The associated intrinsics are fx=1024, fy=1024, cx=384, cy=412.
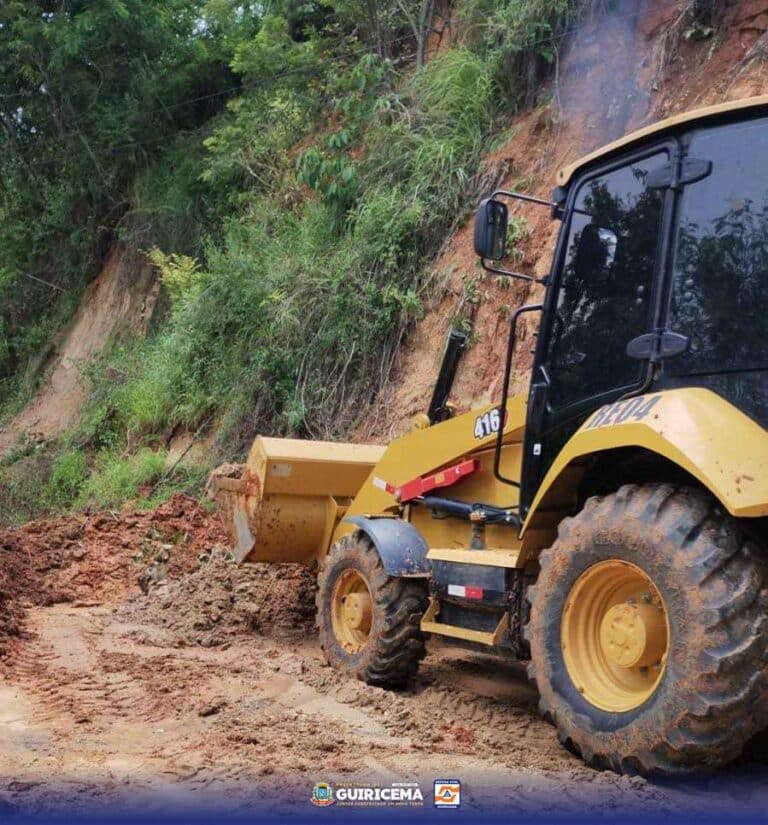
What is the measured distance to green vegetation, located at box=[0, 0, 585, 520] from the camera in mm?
11883

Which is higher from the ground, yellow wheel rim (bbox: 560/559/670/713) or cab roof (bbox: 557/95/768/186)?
cab roof (bbox: 557/95/768/186)

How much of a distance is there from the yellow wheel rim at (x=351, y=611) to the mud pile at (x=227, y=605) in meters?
1.22

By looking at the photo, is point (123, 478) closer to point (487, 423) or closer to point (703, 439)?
point (487, 423)

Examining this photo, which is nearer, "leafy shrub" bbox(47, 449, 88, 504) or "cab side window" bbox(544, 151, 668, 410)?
"cab side window" bbox(544, 151, 668, 410)

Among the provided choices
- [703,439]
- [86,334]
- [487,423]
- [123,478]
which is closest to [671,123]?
[703,439]

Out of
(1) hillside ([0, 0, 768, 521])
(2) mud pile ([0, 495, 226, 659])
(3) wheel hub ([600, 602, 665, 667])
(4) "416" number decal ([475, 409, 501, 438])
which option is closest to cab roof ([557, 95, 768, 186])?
(4) "416" number decal ([475, 409, 501, 438])

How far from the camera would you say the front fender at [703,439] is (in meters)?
3.61

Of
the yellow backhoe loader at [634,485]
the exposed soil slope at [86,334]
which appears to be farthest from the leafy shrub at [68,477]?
the yellow backhoe loader at [634,485]

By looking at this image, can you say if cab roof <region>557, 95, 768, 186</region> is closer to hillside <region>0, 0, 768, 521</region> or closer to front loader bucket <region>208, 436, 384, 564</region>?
front loader bucket <region>208, 436, 384, 564</region>

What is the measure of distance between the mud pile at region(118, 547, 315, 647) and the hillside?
2.79 meters

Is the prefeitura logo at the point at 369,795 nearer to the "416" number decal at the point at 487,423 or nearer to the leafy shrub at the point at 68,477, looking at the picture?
Result: the "416" number decal at the point at 487,423

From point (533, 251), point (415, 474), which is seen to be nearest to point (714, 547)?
point (415, 474)

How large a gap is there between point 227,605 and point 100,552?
297 centimetres

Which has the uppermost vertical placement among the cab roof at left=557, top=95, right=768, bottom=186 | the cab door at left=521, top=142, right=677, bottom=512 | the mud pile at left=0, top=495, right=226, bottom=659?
the cab roof at left=557, top=95, right=768, bottom=186
